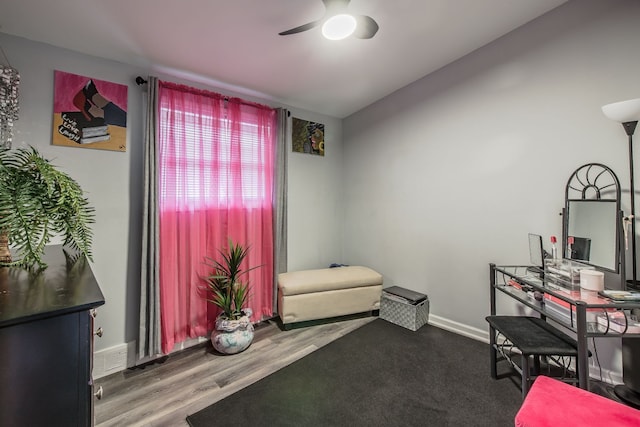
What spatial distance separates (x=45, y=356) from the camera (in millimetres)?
719

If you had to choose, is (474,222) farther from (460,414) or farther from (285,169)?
(285,169)

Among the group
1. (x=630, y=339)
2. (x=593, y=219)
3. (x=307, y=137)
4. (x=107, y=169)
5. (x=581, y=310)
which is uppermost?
(x=307, y=137)

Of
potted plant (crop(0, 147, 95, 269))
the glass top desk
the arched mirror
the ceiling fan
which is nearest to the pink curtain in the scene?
potted plant (crop(0, 147, 95, 269))

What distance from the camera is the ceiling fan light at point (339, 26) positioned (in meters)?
1.49

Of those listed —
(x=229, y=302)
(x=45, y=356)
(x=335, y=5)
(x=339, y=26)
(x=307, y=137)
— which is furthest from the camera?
(x=307, y=137)

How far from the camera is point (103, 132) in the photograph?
193 centimetres

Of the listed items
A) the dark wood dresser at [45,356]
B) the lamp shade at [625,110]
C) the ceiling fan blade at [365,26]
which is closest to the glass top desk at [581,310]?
the lamp shade at [625,110]

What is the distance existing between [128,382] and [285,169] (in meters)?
2.24

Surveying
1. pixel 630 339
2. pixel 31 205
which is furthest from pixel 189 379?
pixel 630 339

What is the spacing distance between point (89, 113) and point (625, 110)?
135 inches

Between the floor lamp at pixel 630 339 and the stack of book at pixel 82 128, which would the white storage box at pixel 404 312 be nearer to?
the floor lamp at pixel 630 339

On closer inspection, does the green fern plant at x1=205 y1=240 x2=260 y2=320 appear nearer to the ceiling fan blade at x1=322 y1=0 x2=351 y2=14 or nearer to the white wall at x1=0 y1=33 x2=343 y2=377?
the white wall at x1=0 y1=33 x2=343 y2=377

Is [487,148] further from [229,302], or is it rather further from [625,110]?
[229,302]

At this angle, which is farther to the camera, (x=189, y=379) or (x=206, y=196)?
(x=206, y=196)
